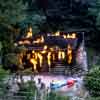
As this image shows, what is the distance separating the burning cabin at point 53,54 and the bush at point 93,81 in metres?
2.12

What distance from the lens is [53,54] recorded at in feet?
64.5

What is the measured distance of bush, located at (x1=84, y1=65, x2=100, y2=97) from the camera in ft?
55.8

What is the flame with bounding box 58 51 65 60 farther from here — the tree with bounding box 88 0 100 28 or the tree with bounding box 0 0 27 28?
the tree with bounding box 0 0 27 28

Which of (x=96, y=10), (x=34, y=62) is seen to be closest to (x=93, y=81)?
(x=34, y=62)

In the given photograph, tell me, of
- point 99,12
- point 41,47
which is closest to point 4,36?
point 41,47

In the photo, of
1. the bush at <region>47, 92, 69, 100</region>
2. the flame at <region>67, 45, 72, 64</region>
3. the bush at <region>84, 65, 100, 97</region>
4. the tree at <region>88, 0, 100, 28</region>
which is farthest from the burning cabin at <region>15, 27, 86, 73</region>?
the bush at <region>47, 92, 69, 100</region>

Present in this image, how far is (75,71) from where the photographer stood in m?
19.6

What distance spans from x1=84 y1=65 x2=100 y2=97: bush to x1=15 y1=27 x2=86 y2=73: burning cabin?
212 centimetres

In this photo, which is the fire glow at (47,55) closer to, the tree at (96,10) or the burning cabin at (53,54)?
the burning cabin at (53,54)

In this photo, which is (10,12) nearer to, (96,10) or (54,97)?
(54,97)

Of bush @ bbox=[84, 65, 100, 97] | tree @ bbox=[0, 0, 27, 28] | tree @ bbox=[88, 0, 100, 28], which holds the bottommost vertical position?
bush @ bbox=[84, 65, 100, 97]

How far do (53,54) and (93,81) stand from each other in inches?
114

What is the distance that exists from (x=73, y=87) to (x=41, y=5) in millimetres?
7975

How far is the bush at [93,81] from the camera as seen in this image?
1700 centimetres
